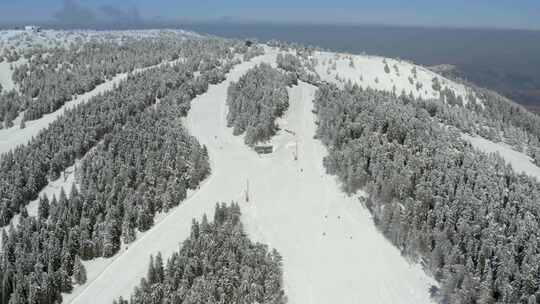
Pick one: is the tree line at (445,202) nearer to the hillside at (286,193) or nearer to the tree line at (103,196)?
the hillside at (286,193)

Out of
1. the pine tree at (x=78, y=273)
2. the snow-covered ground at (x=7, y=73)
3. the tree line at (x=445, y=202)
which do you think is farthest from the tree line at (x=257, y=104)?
the snow-covered ground at (x=7, y=73)

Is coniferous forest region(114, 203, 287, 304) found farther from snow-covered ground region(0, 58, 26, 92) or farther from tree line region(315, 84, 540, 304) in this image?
snow-covered ground region(0, 58, 26, 92)

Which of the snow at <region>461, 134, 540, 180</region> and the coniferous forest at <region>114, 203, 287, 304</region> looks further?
the snow at <region>461, 134, 540, 180</region>

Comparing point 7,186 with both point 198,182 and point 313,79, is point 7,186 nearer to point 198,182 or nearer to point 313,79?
point 198,182

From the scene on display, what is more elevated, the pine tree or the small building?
the small building

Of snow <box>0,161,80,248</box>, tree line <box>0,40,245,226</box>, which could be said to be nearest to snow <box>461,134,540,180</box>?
tree line <box>0,40,245,226</box>

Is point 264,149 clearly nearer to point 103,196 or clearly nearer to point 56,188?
point 103,196
